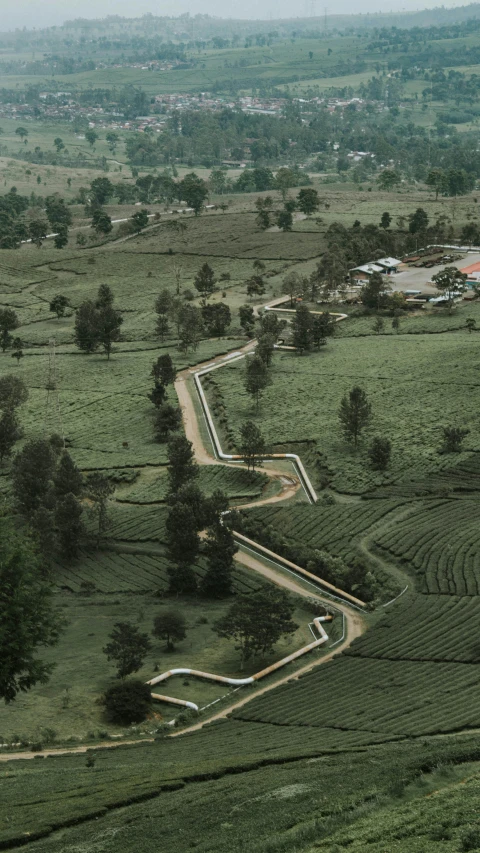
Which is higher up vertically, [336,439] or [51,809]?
[51,809]

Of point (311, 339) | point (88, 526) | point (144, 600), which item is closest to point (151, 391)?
point (311, 339)

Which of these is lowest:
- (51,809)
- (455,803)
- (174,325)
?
(174,325)

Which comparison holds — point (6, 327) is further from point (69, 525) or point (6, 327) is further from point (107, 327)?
point (69, 525)

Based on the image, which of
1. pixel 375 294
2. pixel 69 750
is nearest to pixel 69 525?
pixel 69 750

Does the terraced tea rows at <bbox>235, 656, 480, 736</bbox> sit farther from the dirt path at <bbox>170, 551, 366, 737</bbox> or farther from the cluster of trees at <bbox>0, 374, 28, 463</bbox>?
the cluster of trees at <bbox>0, 374, 28, 463</bbox>

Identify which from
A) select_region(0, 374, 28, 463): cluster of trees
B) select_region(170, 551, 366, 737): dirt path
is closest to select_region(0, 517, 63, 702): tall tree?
select_region(170, 551, 366, 737): dirt path

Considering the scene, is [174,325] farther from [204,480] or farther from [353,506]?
[353,506]

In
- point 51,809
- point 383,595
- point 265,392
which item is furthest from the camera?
point 265,392
